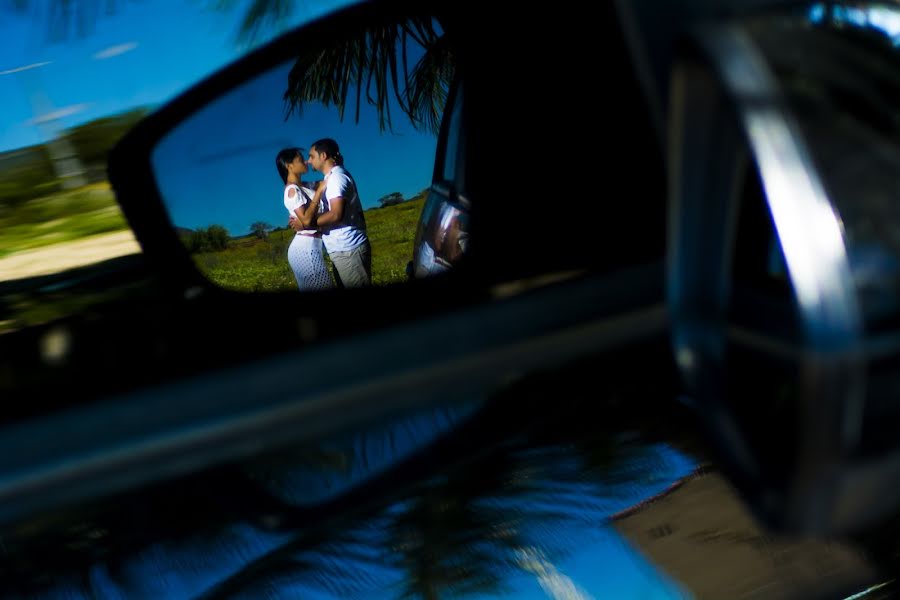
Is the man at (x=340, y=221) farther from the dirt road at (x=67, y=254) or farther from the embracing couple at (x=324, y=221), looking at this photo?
the dirt road at (x=67, y=254)

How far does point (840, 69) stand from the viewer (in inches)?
38.3

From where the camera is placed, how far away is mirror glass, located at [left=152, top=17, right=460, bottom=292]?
1292 millimetres

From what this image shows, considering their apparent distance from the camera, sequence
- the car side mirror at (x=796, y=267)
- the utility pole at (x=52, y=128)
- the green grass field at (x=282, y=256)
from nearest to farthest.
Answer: the car side mirror at (x=796, y=267), the utility pole at (x=52, y=128), the green grass field at (x=282, y=256)

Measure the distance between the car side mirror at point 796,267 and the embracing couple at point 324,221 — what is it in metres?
0.57

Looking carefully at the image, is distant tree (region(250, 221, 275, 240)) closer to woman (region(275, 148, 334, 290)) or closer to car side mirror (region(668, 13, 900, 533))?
woman (region(275, 148, 334, 290))

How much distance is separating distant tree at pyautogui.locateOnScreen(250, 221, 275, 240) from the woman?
4 centimetres

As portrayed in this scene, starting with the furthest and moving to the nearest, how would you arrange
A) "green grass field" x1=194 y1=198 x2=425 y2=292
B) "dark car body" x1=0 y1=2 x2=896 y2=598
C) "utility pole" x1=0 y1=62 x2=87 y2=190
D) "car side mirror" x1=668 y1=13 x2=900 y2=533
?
"green grass field" x1=194 y1=198 x2=425 y2=292 < "utility pole" x1=0 y1=62 x2=87 y2=190 < "dark car body" x1=0 y1=2 x2=896 y2=598 < "car side mirror" x1=668 y1=13 x2=900 y2=533

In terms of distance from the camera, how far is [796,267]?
79 centimetres

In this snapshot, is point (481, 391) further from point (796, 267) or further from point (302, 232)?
point (796, 267)

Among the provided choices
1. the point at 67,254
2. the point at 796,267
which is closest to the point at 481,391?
the point at 796,267

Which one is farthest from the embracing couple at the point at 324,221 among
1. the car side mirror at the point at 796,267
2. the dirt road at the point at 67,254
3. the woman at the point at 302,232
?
the car side mirror at the point at 796,267

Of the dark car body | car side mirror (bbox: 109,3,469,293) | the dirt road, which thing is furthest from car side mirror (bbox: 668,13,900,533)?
the dirt road

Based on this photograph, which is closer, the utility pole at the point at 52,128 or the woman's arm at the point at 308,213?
the utility pole at the point at 52,128

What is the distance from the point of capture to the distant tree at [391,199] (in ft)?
4.63
